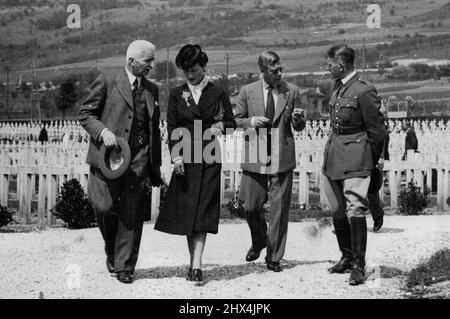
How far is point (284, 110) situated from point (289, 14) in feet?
189

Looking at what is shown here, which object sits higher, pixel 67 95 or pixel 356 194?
pixel 67 95

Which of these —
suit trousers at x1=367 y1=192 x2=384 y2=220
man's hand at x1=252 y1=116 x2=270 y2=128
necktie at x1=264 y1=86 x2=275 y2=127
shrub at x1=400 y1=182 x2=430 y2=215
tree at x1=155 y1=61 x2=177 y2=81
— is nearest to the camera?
man's hand at x1=252 y1=116 x2=270 y2=128

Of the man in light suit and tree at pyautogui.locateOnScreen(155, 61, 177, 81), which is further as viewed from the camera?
tree at pyautogui.locateOnScreen(155, 61, 177, 81)

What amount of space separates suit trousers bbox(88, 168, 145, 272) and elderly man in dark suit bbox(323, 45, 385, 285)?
63.9 inches

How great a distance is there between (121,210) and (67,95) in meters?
53.8

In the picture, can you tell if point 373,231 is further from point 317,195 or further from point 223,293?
point 317,195

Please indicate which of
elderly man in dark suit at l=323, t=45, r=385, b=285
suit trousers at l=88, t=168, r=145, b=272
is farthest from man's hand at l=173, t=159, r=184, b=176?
elderly man in dark suit at l=323, t=45, r=385, b=285

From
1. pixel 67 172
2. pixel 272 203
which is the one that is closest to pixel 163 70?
pixel 67 172

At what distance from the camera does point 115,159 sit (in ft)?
27.5

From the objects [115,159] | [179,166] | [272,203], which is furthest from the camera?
[272,203]

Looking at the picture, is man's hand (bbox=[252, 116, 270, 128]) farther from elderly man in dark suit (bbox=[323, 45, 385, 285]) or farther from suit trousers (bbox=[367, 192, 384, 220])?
suit trousers (bbox=[367, 192, 384, 220])

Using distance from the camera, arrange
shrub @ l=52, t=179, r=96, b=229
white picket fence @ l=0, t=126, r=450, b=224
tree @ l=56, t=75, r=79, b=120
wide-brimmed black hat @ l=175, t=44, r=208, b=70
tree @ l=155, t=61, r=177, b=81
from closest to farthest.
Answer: wide-brimmed black hat @ l=175, t=44, r=208, b=70 → shrub @ l=52, t=179, r=96, b=229 → white picket fence @ l=0, t=126, r=450, b=224 → tree @ l=155, t=61, r=177, b=81 → tree @ l=56, t=75, r=79, b=120

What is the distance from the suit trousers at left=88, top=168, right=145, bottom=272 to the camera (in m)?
8.45

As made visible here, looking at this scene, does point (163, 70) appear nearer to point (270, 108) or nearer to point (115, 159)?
point (270, 108)
